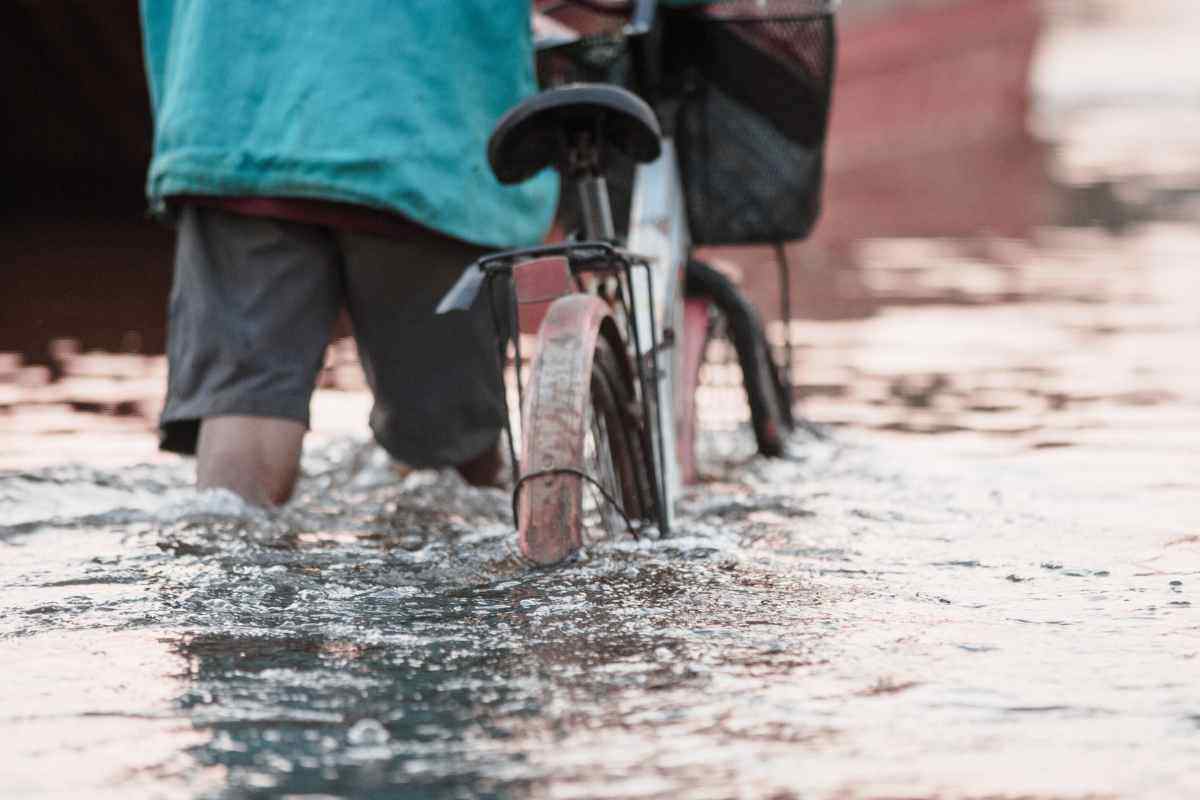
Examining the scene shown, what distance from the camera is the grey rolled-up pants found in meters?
3.58

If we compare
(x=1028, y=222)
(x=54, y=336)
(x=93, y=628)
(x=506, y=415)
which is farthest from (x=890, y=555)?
(x=1028, y=222)

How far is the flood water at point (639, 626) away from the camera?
2.15 metres

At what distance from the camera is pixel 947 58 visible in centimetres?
2091

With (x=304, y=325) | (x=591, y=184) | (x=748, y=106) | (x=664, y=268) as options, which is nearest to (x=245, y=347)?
(x=304, y=325)

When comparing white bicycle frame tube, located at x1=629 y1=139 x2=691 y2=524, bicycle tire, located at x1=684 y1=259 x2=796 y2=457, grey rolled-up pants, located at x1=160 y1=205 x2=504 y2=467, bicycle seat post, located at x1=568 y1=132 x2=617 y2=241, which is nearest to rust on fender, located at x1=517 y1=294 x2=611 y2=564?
bicycle seat post, located at x1=568 y1=132 x2=617 y2=241

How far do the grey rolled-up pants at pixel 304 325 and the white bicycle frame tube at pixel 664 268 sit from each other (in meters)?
0.32

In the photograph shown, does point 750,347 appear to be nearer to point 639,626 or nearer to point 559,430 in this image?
Answer: point 559,430

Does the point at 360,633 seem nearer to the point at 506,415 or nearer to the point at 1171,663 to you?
the point at 506,415

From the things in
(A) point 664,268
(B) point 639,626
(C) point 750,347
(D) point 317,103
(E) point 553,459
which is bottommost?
(B) point 639,626

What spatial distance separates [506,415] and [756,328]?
6.52 feet

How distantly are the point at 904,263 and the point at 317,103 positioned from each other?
7.66 m

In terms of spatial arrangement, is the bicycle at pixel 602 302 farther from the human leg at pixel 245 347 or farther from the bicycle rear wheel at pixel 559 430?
the human leg at pixel 245 347

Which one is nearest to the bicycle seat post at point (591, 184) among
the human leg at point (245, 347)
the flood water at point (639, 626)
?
the flood water at point (639, 626)

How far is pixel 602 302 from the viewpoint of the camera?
3088mm
